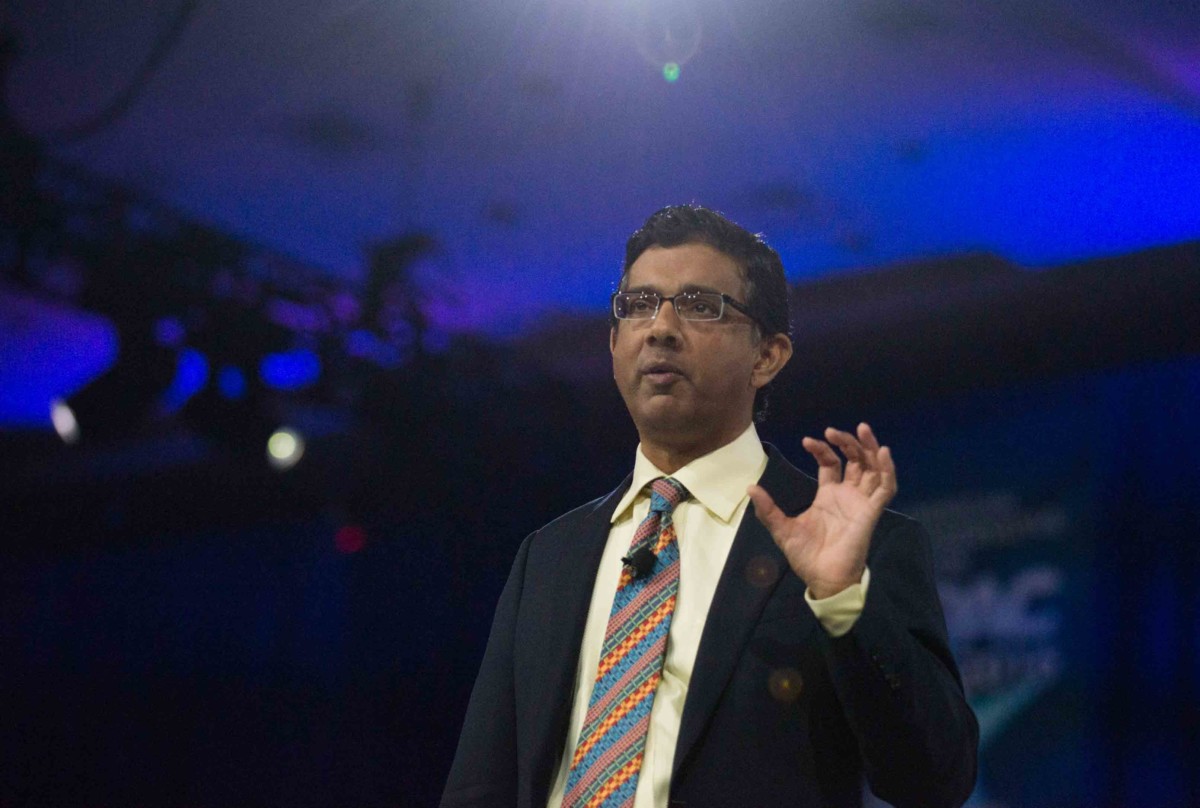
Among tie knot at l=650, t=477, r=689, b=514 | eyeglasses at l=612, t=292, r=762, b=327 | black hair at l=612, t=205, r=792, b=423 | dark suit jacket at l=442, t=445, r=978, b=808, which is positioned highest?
black hair at l=612, t=205, r=792, b=423

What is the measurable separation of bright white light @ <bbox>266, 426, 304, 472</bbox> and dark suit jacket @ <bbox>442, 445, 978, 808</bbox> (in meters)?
4.09

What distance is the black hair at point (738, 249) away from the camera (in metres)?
1.86

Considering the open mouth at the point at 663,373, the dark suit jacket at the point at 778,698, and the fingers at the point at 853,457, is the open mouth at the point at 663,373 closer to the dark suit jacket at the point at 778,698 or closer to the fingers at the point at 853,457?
the dark suit jacket at the point at 778,698

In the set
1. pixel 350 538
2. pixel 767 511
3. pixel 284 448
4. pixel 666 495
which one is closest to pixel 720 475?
pixel 666 495

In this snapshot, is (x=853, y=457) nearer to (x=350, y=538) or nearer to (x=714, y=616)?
(x=714, y=616)

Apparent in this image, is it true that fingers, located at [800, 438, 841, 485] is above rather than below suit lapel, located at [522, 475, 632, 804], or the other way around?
above

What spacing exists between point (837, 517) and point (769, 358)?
0.51 meters

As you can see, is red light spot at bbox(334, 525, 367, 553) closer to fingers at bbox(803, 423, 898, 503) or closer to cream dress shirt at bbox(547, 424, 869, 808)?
cream dress shirt at bbox(547, 424, 869, 808)

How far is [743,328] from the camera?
71.7 inches

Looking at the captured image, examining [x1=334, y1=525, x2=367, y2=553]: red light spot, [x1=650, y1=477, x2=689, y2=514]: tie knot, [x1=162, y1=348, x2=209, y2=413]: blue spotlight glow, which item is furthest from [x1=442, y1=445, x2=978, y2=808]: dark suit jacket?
[x1=334, y1=525, x2=367, y2=553]: red light spot

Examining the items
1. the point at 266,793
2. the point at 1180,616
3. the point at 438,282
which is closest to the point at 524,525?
the point at 438,282

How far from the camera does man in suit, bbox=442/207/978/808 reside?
1.41 metres

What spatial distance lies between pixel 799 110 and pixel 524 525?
243 centimetres

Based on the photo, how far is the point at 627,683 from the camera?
1571mm
